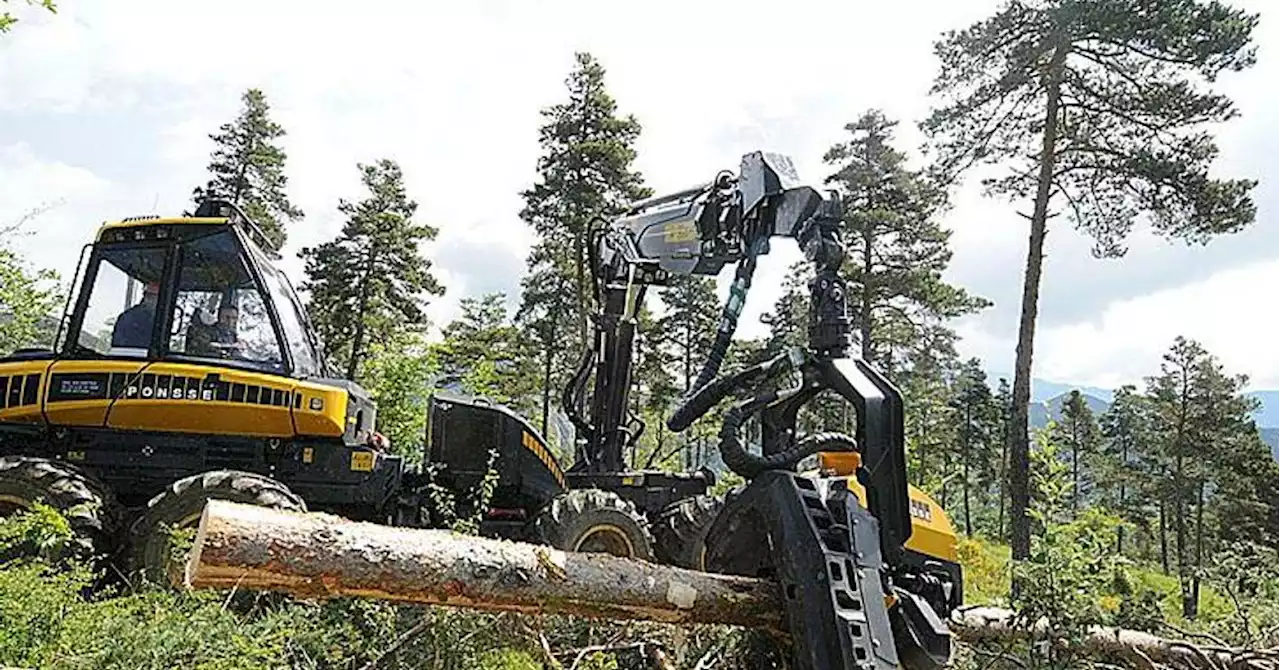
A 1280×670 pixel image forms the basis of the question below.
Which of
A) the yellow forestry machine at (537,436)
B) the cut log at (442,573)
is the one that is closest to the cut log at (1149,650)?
the yellow forestry machine at (537,436)

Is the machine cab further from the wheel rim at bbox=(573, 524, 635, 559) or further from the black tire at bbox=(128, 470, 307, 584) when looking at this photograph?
the wheel rim at bbox=(573, 524, 635, 559)

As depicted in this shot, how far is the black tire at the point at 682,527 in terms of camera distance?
825 centimetres

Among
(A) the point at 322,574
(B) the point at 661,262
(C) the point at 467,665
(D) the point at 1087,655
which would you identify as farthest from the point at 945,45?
(A) the point at 322,574

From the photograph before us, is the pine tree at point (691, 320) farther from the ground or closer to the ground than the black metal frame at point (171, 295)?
farther from the ground

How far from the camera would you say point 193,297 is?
6957mm

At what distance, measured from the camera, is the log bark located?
2533 mm

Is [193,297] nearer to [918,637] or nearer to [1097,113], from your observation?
[918,637]

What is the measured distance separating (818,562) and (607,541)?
508 centimetres

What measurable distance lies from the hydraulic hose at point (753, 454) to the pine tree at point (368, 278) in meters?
23.3

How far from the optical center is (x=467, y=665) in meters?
4.95

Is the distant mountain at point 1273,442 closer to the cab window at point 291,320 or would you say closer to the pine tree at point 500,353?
the pine tree at point 500,353

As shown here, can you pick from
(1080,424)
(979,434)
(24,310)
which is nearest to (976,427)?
(979,434)

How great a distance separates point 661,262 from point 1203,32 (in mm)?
11429

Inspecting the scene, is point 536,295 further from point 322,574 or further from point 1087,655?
point 322,574
